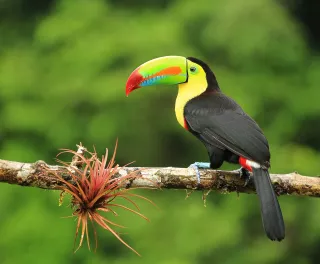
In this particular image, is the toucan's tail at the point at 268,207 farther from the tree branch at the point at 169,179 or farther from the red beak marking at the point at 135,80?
the red beak marking at the point at 135,80

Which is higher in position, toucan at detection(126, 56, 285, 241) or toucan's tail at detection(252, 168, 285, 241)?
Result: toucan at detection(126, 56, 285, 241)

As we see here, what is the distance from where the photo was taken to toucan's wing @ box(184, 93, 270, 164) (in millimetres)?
3789

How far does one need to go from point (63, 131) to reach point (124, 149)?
69 centimetres

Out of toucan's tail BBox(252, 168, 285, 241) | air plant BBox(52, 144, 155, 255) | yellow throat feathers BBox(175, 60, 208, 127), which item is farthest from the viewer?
yellow throat feathers BBox(175, 60, 208, 127)

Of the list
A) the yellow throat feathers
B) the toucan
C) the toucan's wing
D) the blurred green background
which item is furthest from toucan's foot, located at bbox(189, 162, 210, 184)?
the blurred green background

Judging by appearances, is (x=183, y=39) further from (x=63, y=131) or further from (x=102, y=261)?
(x=102, y=261)

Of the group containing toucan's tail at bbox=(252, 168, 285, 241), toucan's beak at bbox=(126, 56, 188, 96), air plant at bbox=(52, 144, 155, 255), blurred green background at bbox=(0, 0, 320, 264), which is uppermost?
blurred green background at bbox=(0, 0, 320, 264)

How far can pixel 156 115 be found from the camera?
9461 millimetres

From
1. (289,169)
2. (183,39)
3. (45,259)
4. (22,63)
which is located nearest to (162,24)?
(183,39)

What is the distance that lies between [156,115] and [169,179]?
6146 mm

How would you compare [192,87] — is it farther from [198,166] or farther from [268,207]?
[268,207]

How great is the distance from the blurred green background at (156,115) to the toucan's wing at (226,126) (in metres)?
4.47

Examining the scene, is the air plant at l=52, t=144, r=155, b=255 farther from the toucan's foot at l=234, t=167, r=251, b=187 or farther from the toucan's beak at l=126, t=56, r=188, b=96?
the toucan's beak at l=126, t=56, r=188, b=96

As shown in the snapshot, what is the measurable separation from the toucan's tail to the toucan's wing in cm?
12
